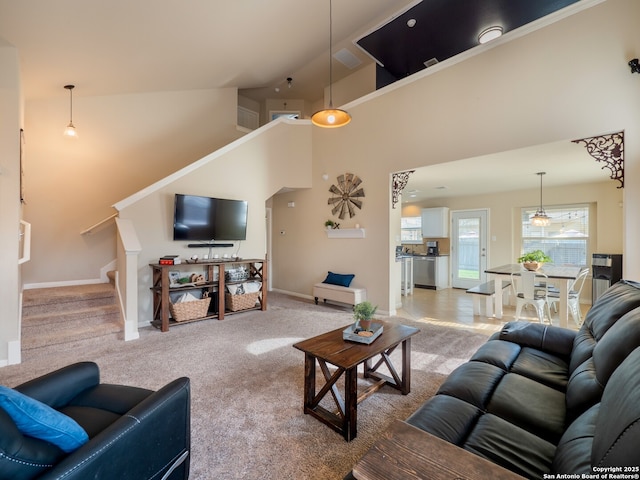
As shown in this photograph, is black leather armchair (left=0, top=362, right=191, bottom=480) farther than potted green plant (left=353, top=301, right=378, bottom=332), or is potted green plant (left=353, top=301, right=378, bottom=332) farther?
potted green plant (left=353, top=301, right=378, bottom=332)

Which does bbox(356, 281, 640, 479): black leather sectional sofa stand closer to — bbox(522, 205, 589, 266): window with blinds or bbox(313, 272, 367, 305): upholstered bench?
bbox(313, 272, 367, 305): upholstered bench

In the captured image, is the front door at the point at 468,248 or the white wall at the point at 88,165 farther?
the front door at the point at 468,248

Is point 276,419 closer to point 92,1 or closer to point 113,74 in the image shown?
point 92,1

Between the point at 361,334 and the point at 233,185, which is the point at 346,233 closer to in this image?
the point at 233,185

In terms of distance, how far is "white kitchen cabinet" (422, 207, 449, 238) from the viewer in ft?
25.3

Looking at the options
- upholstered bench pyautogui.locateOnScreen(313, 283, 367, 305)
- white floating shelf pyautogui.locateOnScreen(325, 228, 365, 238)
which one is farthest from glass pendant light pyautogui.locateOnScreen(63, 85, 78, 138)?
upholstered bench pyautogui.locateOnScreen(313, 283, 367, 305)

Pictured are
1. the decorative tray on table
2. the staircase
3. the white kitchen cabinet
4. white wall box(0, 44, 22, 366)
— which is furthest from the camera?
the white kitchen cabinet

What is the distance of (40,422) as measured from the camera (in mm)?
955

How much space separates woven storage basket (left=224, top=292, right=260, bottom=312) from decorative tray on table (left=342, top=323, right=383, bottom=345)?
2893mm

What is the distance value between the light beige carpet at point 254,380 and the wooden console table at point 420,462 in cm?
84

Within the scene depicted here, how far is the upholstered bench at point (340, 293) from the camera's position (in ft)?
16.4

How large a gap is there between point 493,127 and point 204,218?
4287 mm

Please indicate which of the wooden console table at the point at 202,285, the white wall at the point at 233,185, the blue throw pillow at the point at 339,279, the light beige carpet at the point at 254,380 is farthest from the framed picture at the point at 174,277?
the blue throw pillow at the point at 339,279

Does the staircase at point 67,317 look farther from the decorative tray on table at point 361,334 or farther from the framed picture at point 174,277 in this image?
the decorative tray on table at point 361,334
